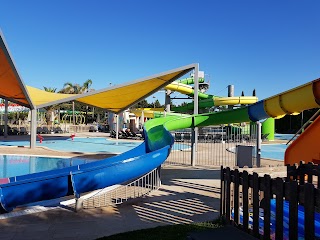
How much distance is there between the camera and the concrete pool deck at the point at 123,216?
4984 mm

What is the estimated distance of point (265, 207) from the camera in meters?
3.47

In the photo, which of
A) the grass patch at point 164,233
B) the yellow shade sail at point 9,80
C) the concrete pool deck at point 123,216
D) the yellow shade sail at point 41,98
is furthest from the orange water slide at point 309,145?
the yellow shade sail at point 41,98

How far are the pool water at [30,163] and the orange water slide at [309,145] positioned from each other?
9.40m

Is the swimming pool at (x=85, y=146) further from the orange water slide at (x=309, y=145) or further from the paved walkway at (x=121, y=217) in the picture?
the orange water slide at (x=309, y=145)

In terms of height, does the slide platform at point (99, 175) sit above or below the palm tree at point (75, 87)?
below

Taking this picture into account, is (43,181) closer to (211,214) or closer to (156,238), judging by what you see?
(156,238)

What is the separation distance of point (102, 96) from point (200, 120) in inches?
374

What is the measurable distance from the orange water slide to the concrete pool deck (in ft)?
5.25

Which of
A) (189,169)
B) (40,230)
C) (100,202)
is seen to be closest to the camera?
(40,230)

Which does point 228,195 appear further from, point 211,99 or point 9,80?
point 211,99

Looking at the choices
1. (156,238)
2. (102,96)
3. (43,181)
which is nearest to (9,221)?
(43,181)

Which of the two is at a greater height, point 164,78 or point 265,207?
point 164,78

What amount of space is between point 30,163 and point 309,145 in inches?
469

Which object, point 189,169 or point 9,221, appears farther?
point 189,169
